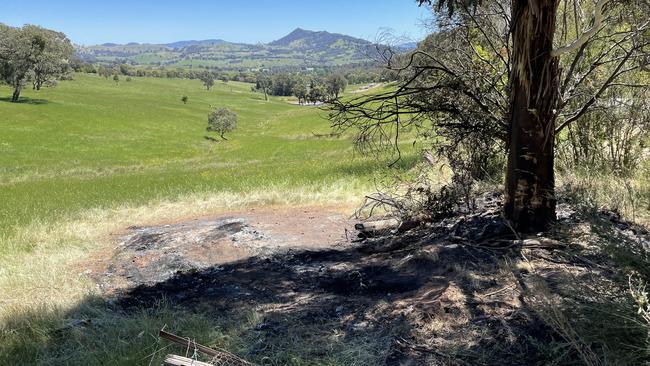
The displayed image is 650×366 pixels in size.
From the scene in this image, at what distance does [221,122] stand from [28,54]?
81.0 ft

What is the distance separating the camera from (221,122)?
70625 mm

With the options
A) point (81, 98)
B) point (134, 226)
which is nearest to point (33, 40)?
point (81, 98)

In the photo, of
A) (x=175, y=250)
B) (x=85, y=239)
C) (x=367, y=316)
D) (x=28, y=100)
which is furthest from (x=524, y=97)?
(x=28, y=100)

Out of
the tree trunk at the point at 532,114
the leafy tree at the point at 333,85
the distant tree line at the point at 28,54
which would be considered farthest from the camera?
the distant tree line at the point at 28,54

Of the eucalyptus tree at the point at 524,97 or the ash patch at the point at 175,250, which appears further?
the ash patch at the point at 175,250

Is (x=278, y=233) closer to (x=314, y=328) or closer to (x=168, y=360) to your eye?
(x=314, y=328)

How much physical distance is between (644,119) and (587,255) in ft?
17.8

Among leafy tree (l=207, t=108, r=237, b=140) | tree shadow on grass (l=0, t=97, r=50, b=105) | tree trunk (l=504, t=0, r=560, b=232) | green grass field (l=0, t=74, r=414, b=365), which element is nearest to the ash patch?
green grass field (l=0, t=74, r=414, b=365)

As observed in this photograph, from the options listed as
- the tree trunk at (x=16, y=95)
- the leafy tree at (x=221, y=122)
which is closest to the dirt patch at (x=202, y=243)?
the leafy tree at (x=221, y=122)

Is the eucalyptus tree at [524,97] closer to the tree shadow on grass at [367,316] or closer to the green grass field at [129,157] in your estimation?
the tree shadow on grass at [367,316]

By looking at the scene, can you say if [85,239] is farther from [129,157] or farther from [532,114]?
[129,157]

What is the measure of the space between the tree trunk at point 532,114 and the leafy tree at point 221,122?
217 feet

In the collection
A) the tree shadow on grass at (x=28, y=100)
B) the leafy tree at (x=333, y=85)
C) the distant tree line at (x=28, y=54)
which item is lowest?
the tree shadow on grass at (x=28, y=100)

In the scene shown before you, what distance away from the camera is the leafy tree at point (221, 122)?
70750 mm
